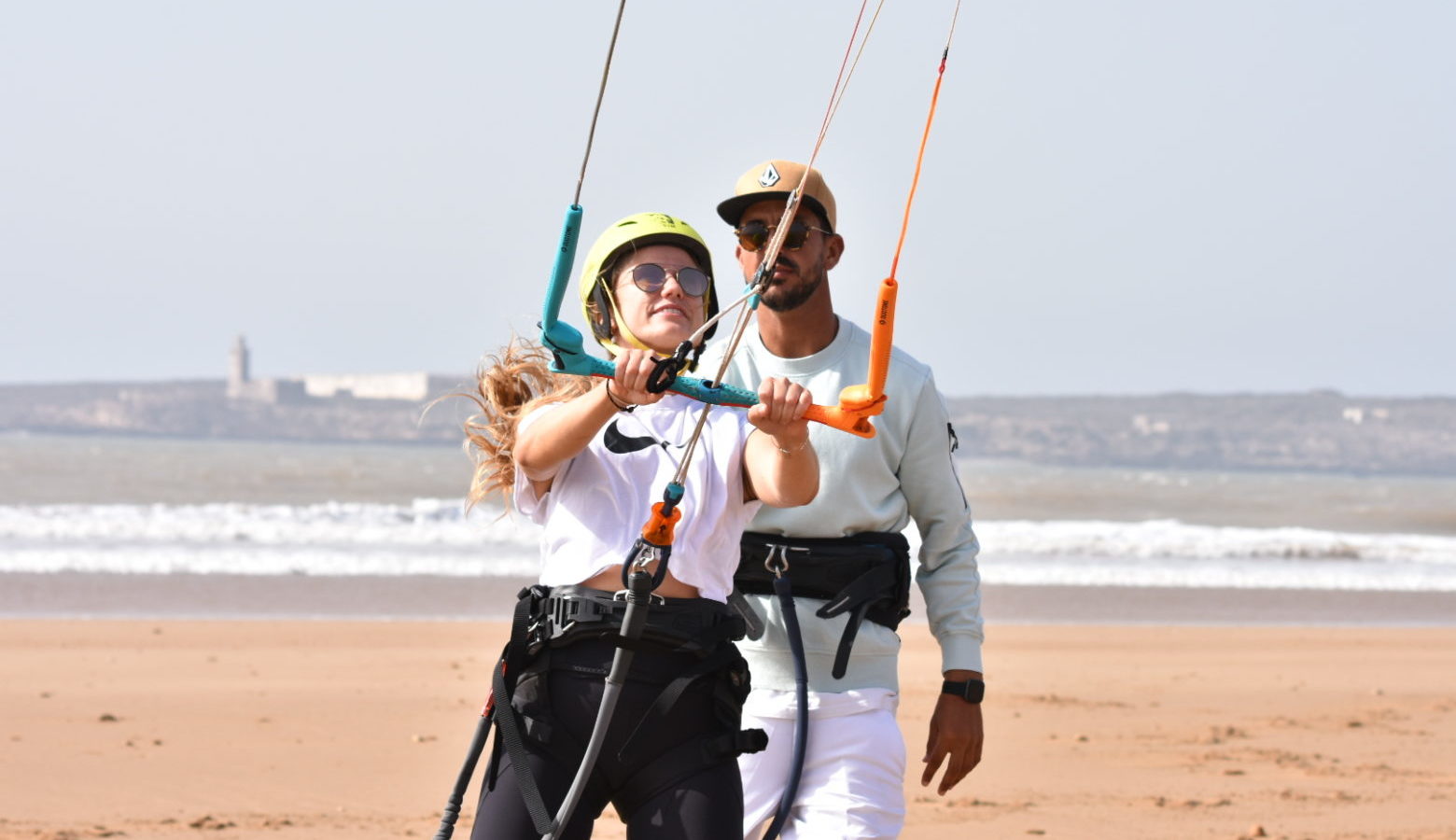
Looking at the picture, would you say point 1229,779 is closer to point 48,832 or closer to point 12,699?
point 48,832

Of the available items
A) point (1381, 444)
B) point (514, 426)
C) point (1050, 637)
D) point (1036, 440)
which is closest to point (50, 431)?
point (1036, 440)

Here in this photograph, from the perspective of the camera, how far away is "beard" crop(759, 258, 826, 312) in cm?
339

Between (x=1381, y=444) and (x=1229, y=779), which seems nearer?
(x=1229, y=779)

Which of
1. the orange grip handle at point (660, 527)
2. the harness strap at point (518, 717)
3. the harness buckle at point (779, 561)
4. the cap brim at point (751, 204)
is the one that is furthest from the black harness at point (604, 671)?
the cap brim at point (751, 204)

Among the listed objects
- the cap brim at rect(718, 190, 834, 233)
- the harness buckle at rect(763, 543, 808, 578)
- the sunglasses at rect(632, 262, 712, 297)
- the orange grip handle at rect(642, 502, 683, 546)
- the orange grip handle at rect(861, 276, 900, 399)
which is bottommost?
the orange grip handle at rect(642, 502, 683, 546)

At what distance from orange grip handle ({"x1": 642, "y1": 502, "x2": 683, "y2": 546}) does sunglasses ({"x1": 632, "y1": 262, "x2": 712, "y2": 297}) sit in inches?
13.9

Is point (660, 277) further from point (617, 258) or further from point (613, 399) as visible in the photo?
point (613, 399)

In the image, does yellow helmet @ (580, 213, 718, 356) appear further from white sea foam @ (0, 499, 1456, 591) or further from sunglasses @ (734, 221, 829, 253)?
white sea foam @ (0, 499, 1456, 591)

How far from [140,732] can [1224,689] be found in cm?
640

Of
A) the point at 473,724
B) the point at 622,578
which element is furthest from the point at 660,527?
the point at 473,724

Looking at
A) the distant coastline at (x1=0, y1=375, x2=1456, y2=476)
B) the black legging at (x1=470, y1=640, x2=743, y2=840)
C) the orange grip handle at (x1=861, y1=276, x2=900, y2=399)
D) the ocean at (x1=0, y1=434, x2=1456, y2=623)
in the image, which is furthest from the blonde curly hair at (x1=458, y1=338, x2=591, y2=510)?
the distant coastline at (x1=0, y1=375, x2=1456, y2=476)

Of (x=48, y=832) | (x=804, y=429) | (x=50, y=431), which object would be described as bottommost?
(x=48, y=832)

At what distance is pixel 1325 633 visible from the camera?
1330cm

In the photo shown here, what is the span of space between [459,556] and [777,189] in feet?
51.8
